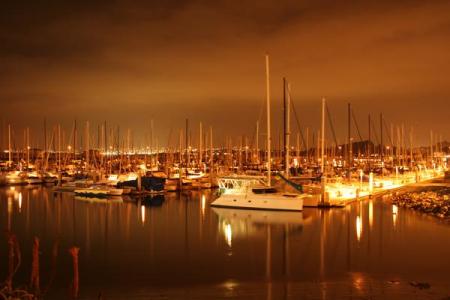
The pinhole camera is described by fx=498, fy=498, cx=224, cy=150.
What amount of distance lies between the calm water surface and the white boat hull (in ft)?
2.81

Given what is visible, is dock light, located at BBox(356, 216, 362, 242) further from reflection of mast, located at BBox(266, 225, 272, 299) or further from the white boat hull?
reflection of mast, located at BBox(266, 225, 272, 299)

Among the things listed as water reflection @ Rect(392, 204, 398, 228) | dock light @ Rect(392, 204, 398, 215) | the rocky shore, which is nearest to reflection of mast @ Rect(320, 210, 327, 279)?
water reflection @ Rect(392, 204, 398, 228)

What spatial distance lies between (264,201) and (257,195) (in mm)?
690

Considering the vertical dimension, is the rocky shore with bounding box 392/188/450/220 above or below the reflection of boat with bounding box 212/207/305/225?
above

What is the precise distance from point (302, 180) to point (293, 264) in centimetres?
2400

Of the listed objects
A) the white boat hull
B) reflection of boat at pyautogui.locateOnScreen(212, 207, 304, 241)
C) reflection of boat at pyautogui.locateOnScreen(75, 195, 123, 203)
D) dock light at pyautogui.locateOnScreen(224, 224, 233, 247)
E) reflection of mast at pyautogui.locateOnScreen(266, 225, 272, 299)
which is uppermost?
the white boat hull

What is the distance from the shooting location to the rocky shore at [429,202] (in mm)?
30191

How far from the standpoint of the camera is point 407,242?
22.0 meters

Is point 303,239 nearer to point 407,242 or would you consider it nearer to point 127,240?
point 407,242

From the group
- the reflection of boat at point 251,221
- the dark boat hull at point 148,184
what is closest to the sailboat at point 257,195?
the reflection of boat at point 251,221

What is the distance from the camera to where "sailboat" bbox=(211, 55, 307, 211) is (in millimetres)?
31953

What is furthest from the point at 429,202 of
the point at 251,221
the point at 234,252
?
the point at 234,252

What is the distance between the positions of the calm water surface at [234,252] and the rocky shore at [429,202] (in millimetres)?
1120

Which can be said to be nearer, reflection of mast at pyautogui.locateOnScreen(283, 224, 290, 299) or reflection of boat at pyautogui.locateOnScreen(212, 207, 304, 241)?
reflection of mast at pyautogui.locateOnScreen(283, 224, 290, 299)
